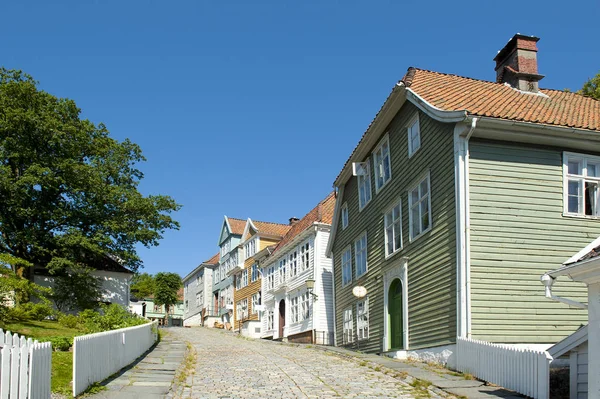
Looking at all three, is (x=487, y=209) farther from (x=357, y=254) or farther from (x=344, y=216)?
(x=344, y=216)

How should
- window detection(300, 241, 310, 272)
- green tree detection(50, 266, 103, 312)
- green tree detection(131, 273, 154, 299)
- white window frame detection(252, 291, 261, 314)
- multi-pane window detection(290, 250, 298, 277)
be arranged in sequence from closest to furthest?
window detection(300, 241, 310, 272) < green tree detection(50, 266, 103, 312) < multi-pane window detection(290, 250, 298, 277) < white window frame detection(252, 291, 261, 314) < green tree detection(131, 273, 154, 299)

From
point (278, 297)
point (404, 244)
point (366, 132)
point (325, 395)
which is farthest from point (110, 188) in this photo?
point (325, 395)

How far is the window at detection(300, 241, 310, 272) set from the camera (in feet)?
123

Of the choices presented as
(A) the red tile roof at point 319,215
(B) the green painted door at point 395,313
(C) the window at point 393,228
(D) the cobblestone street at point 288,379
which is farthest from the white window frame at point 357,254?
(A) the red tile roof at point 319,215

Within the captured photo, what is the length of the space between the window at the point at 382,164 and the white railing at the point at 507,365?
783cm

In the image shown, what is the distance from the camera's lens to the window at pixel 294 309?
39094mm

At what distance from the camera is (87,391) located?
11695mm

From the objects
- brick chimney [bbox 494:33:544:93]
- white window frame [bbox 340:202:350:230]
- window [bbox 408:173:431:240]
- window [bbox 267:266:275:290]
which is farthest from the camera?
window [bbox 267:266:275:290]

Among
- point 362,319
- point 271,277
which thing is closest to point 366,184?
point 362,319

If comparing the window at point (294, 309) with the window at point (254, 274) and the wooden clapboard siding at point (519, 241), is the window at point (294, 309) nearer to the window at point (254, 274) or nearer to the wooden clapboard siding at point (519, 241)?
the window at point (254, 274)

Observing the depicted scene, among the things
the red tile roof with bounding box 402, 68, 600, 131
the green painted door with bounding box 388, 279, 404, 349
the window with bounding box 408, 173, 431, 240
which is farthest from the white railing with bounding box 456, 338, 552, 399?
the red tile roof with bounding box 402, 68, 600, 131

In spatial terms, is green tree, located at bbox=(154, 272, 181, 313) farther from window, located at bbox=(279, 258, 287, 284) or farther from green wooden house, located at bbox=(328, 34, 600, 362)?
green wooden house, located at bbox=(328, 34, 600, 362)

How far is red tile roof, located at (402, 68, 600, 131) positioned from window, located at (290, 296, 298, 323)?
20361 millimetres

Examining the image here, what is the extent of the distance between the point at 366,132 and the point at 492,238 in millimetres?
8118
